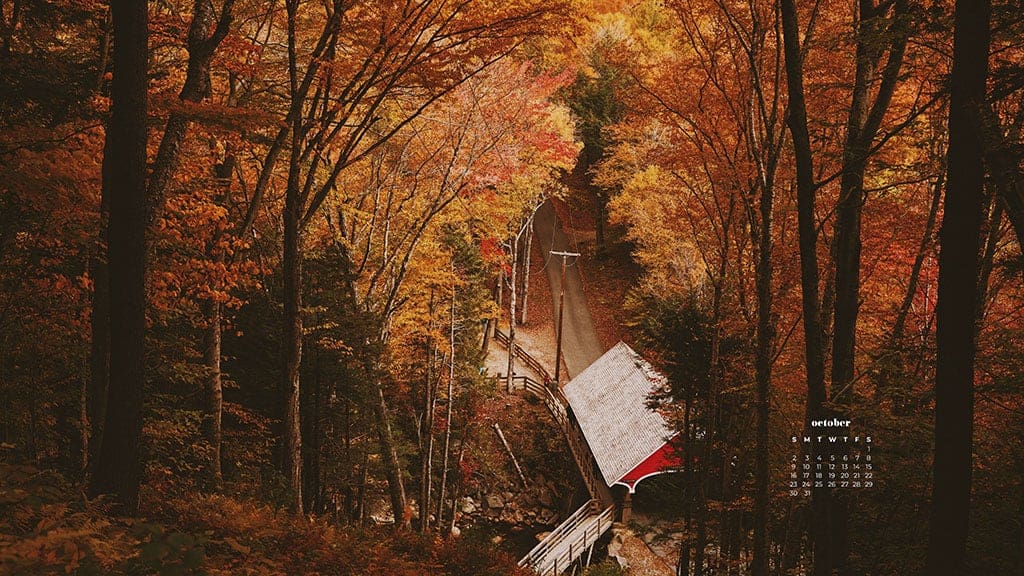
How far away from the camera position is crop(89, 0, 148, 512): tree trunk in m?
5.66

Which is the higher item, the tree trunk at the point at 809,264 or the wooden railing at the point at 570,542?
the tree trunk at the point at 809,264

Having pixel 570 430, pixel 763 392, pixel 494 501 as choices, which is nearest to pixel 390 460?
pixel 763 392

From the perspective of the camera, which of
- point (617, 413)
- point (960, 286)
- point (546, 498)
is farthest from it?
point (546, 498)

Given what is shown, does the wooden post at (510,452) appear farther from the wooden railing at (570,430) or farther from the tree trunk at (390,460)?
the tree trunk at (390,460)

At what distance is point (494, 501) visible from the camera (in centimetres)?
2528

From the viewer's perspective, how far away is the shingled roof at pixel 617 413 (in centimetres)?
2106

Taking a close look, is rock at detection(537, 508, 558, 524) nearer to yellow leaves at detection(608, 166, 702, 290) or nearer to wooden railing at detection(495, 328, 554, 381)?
wooden railing at detection(495, 328, 554, 381)

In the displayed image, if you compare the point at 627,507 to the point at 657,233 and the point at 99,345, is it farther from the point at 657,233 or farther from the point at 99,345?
the point at 99,345

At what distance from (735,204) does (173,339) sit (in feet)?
33.4

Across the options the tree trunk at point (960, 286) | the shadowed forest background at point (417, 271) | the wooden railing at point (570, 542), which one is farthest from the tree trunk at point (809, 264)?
the wooden railing at point (570, 542)
